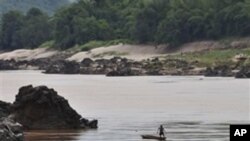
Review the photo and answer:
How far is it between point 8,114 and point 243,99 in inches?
1191

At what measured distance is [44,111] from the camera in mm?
52531

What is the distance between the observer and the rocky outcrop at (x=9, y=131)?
35.7 m

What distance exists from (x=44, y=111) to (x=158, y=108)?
18.5m

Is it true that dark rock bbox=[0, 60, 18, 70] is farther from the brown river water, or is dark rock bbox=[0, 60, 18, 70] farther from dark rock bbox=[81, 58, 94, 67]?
the brown river water

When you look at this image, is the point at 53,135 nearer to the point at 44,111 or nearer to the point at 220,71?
the point at 44,111

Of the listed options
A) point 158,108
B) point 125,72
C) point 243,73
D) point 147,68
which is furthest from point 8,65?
point 158,108

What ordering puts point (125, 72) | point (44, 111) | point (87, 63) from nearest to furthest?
point (44, 111)
point (125, 72)
point (87, 63)

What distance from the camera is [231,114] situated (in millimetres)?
60906

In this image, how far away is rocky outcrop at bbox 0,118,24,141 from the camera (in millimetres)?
Answer: 35722

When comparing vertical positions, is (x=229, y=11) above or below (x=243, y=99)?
above

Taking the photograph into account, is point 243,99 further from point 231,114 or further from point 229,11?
point 229,11

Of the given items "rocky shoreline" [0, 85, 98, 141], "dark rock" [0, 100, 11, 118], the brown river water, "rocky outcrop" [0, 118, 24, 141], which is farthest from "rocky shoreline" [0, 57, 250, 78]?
"rocky outcrop" [0, 118, 24, 141]

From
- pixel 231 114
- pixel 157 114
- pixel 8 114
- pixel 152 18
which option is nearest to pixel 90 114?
pixel 157 114

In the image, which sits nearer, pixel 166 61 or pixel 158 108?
pixel 158 108
